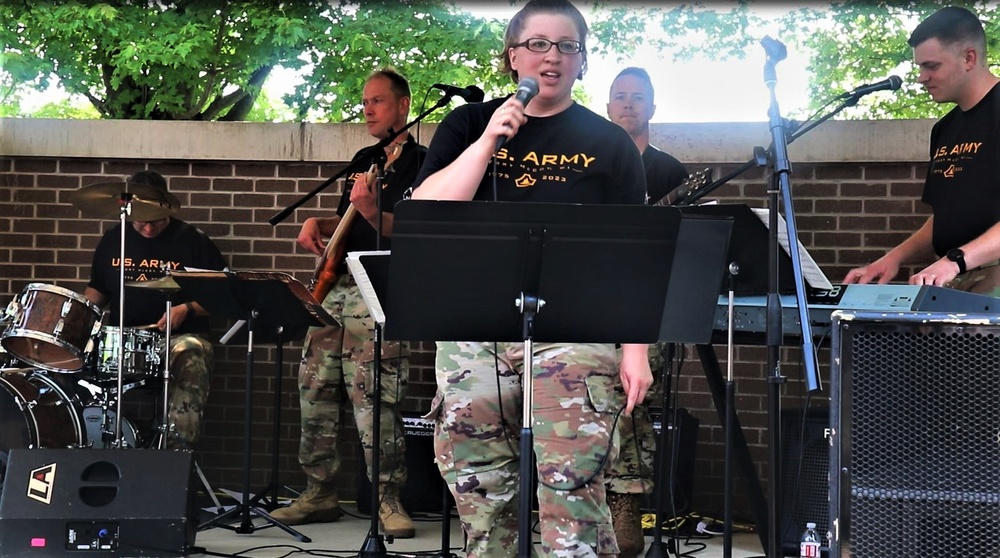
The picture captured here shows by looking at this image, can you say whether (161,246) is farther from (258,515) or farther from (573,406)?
(573,406)

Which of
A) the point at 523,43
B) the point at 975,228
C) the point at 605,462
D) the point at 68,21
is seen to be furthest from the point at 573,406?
the point at 68,21

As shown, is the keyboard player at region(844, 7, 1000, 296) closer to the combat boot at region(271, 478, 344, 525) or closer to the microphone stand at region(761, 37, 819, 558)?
the microphone stand at region(761, 37, 819, 558)

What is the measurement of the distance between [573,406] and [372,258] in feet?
2.98

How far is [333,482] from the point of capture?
22.1ft

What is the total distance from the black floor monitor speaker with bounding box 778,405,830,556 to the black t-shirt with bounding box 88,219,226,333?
367cm

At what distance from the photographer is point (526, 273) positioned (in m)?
3.06

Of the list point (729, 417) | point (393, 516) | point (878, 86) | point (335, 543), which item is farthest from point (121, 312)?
point (878, 86)

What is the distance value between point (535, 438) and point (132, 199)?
3.76 meters

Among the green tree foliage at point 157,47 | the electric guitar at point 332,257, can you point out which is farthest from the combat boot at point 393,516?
the green tree foliage at point 157,47

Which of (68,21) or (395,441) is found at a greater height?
(68,21)

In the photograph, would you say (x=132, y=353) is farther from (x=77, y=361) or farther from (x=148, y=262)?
(x=148, y=262)

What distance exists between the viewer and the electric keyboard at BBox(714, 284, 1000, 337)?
13.9 feet

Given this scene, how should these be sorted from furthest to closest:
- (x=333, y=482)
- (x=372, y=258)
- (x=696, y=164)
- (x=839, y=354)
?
(x=696, y=164)
(x=333, y=482)
(x=372, y=258)
(x=839, y=354)

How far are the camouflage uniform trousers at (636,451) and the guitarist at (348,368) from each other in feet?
4.12
